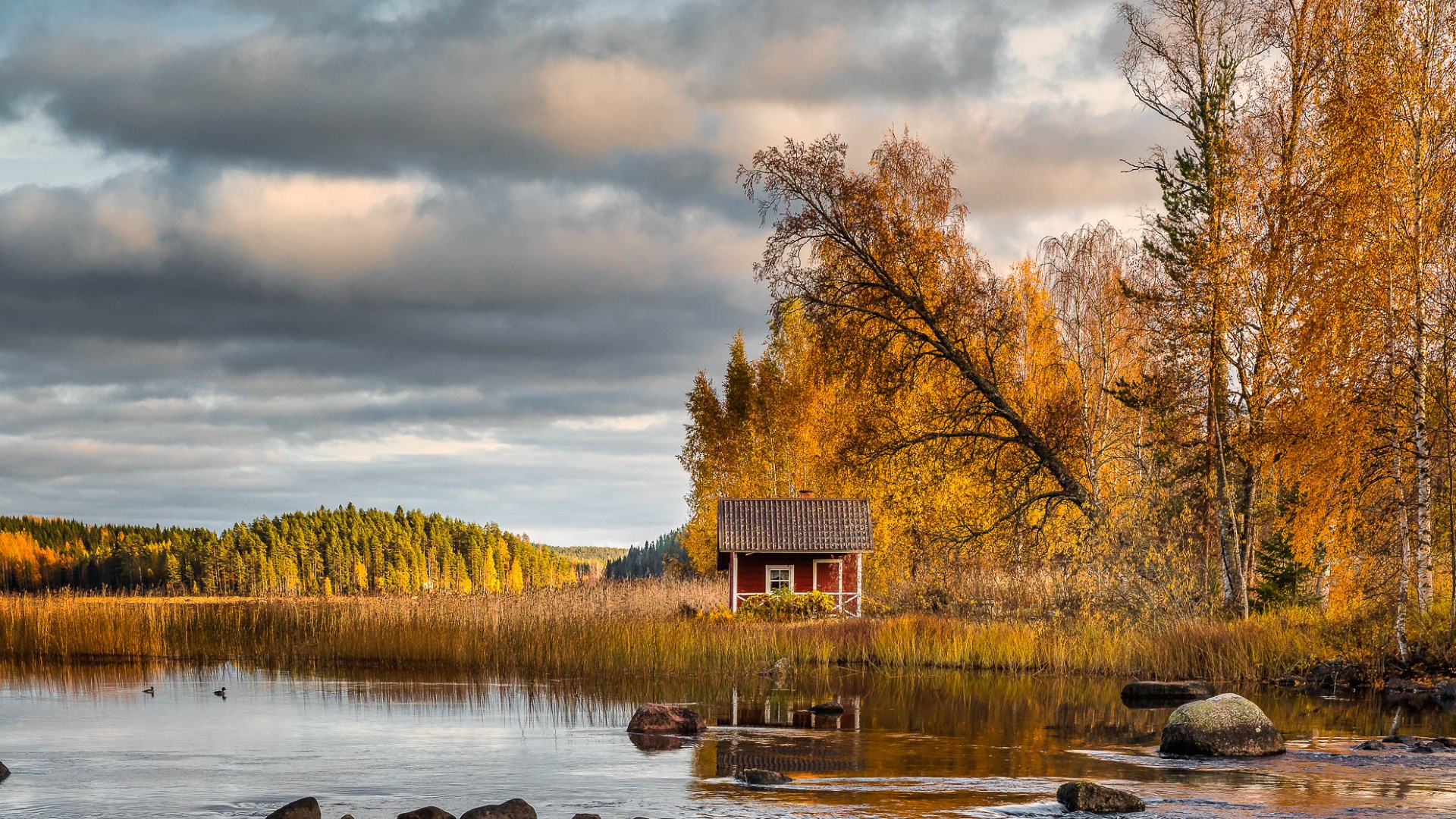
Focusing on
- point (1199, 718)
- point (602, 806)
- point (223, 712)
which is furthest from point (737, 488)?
point (602, 806)

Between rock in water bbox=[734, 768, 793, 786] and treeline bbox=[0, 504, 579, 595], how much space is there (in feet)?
257

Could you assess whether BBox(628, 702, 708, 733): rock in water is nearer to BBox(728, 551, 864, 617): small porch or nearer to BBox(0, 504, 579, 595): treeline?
BBox(728, 551, 864, 617): small porch

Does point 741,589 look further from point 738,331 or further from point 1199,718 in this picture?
point 1199,718

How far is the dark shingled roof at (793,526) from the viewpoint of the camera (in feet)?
117

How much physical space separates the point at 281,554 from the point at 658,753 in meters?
102

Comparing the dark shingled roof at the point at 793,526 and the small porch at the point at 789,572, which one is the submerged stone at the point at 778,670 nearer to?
the dark shingled roof at the point at 793,526

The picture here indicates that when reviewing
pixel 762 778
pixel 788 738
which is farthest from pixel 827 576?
pixel 762 778

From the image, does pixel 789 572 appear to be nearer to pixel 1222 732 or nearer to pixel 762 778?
pixel 1222 732

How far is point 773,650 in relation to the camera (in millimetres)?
26953

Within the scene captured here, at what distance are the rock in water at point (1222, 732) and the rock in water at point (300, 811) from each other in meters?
10.0

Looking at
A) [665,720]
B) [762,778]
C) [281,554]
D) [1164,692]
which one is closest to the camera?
[762,778]

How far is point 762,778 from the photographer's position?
13500mm

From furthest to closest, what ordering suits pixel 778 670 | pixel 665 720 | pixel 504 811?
1. pixel 778 670
2. pixel 665 720
3. pixel 504 811

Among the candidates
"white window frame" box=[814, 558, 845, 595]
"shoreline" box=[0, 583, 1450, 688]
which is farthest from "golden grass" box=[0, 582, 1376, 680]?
"white window frame" box=[814, 558, 845, 595]
